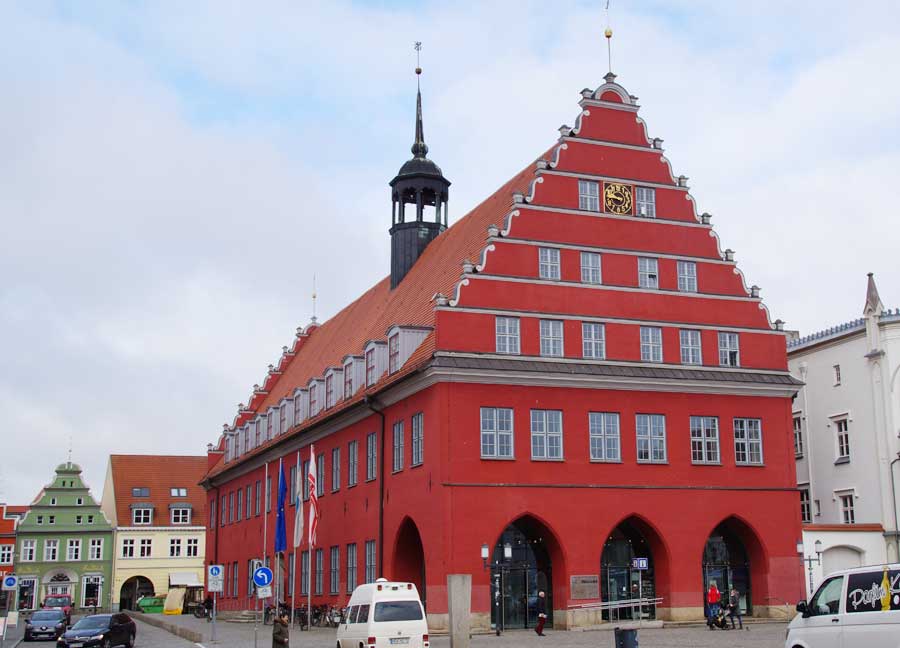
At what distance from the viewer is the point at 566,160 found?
4081 cm

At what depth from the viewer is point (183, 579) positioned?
299ft

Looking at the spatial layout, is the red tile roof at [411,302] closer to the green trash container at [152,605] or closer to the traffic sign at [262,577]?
the traffic sign at [262,577]

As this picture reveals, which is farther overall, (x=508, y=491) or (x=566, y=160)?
(x=566, y=160)

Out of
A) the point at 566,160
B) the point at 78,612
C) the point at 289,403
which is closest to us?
the point at 566,160

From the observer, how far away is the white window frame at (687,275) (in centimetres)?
4178

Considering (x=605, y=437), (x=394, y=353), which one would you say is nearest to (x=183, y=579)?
(x=394, y=353)

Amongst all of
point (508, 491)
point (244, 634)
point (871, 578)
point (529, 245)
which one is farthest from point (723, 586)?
point (871, 578)

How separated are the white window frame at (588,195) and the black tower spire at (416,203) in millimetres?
12170

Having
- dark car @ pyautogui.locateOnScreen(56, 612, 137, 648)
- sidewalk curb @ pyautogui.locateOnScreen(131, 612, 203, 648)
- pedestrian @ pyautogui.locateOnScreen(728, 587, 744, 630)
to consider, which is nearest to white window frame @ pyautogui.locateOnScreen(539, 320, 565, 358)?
pedestrian @ pyautogui.locateOnScreen(728, 587, 744, 630)

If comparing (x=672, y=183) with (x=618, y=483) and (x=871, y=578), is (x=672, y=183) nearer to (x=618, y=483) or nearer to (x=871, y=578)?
(x=618, y=483)

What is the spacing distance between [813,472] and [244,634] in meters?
25.4

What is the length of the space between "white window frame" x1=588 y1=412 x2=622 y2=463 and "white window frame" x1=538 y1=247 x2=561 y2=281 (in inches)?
192

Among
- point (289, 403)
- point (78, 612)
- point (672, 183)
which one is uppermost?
point (672, 183)

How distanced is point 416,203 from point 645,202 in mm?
14037
